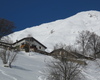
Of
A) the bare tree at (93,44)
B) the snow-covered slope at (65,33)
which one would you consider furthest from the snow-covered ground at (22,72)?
the snow-covered slope at (65,33)

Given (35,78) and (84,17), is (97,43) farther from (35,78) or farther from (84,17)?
(84,17)

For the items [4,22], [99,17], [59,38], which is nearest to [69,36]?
[59,38]

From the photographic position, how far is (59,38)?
116m

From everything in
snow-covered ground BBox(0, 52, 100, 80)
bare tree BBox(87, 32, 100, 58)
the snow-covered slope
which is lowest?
snow-covered ground BBox(0, 52, 100, 80)

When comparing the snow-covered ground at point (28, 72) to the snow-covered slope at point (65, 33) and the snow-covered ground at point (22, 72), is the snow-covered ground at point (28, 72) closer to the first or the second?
the snow-covered ground at point (22, 72)

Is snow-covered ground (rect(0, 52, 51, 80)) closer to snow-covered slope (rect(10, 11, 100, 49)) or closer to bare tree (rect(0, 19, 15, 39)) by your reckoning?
bare tree (rect(0, 19, 15, 39))

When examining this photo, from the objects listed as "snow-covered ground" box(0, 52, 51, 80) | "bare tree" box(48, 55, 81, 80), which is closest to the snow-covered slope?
"snow-covered ground" box(0, 52, 51, 80)

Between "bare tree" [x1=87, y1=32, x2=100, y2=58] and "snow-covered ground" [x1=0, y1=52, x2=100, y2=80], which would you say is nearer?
"snow-covered ground" [x1=0, y1=52, x2=100, y2=80]

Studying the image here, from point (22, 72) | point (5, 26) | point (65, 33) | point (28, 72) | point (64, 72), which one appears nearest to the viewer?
point (64, 72)

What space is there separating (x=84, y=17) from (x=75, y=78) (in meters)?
163

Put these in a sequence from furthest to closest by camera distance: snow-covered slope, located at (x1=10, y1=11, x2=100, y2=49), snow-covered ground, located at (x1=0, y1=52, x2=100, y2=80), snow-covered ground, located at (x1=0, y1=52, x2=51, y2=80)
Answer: snow-covered slope, located at (x1=10, y1=11, x2=100, y2=49)
snow-covered ground, located at (x1=0, y1=52, x2=100, y2=80)
snow-covered ground, located at (x1=0, y1=52, x2=51, y2=80)

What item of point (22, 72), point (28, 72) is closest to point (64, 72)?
point (22, 72)

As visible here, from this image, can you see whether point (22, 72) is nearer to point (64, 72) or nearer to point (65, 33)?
point (64, 72)

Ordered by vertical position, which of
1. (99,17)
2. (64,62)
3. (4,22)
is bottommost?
(64,62)
